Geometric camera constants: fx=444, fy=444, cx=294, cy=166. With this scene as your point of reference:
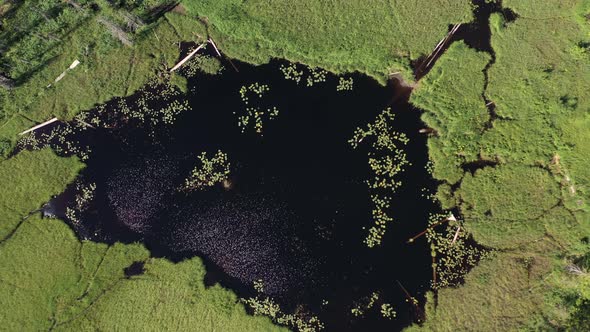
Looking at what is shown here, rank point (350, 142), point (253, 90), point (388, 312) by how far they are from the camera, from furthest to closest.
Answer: point (253, 90) → point (350, 142) → point (388, 312)

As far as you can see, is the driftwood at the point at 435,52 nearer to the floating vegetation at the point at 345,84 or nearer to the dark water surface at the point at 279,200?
the dark water surface at the point at 279,200

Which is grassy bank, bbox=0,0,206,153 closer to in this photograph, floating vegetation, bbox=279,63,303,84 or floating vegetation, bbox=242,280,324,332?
floating vegetation, bbox=279,63,303,84

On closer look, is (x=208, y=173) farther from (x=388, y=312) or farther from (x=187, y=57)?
(x=388, y=312)

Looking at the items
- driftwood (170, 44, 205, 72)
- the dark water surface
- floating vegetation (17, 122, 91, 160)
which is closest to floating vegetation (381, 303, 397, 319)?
the dark water surface

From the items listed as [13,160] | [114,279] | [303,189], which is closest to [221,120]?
[303,189]

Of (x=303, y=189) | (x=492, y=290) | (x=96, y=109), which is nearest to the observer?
(x=492, y=290)

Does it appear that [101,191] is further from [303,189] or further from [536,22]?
[536,22]

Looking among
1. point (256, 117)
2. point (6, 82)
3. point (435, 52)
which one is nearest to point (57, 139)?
point (6, 82)

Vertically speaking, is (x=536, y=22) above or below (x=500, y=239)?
above
